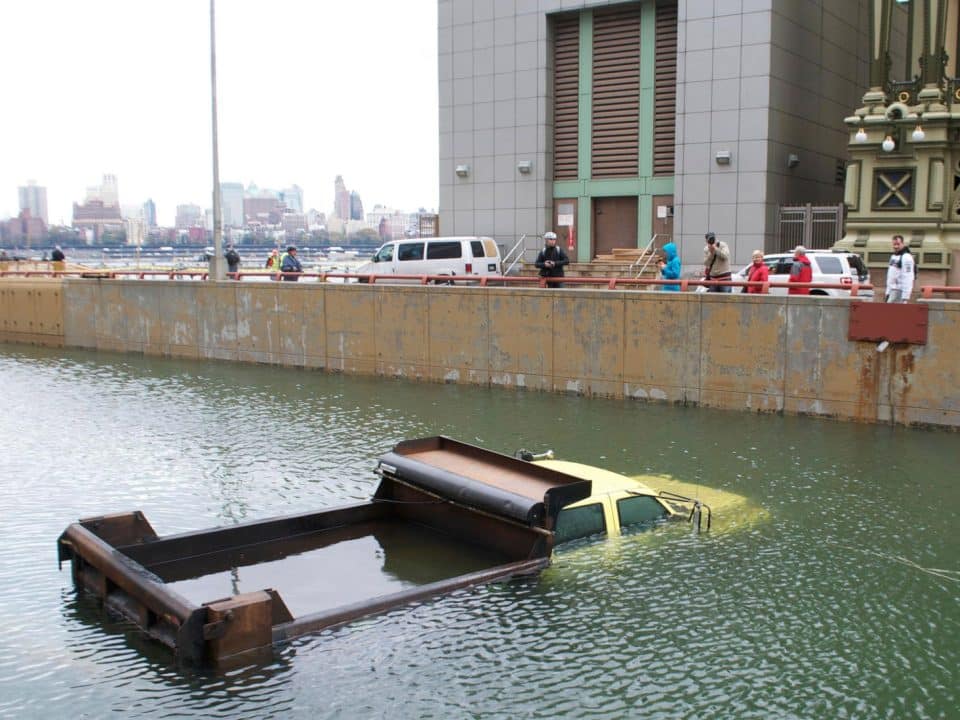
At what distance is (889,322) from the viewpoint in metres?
16.0

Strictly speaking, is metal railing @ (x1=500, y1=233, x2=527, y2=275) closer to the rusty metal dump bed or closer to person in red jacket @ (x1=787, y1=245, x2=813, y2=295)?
person in red jacket @ (x1=787, y1=245, x2=813, y2=295)

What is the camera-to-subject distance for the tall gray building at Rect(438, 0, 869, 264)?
31.1 meters

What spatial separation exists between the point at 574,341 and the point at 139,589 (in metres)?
12.7

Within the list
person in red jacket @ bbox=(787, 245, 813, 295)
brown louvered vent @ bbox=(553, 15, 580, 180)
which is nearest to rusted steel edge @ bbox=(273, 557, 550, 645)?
person in red jacket @ bbox=(787, 245, 813, 295)

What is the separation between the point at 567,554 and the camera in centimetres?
941

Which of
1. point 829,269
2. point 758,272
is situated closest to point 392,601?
point 758,272

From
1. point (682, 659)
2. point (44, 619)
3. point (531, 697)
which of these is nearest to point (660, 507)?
point (682, 659)

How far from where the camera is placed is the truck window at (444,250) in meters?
29.1

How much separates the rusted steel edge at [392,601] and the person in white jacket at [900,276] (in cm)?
1010

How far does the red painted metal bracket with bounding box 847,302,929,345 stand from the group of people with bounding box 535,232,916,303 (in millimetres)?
351

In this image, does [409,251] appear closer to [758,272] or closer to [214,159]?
[214,159]

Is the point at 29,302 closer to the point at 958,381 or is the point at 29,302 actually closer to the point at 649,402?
the point at 649,402

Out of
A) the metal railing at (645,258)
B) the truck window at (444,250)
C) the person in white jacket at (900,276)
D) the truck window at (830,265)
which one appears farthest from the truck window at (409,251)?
the person in white jacket at (900,276)

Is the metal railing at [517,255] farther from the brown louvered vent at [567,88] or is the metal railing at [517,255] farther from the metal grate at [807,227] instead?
the metal grate at [807,227]
